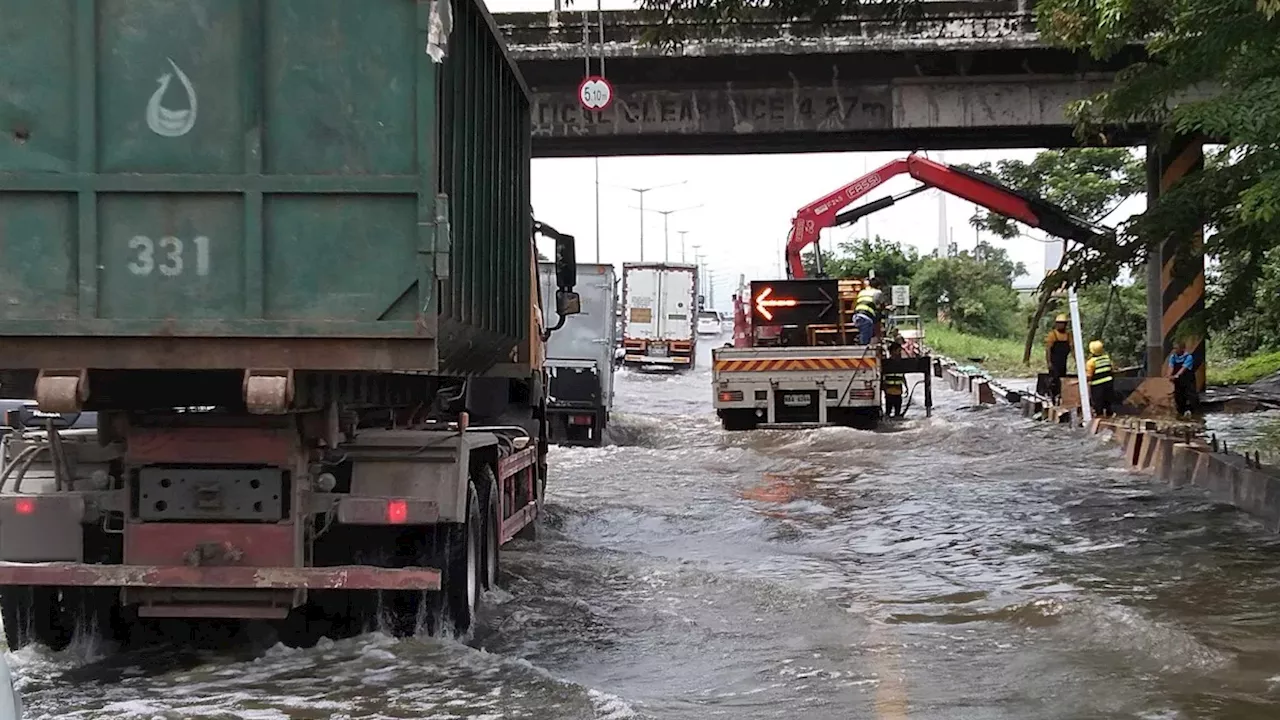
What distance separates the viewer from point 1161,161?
931 inches

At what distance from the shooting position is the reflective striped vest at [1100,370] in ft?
65.0

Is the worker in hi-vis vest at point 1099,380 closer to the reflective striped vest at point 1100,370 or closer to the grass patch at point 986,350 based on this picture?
the reflective striped vest at point 1100,370

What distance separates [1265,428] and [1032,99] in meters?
6.30

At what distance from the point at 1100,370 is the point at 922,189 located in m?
6.10

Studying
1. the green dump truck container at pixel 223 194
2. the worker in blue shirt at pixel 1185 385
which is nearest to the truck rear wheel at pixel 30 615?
the green dump truck container at pixel 223 194

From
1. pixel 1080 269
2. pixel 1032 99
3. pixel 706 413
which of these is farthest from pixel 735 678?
pixel 706 413

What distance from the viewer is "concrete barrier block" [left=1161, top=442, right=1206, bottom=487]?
14055 millimetres

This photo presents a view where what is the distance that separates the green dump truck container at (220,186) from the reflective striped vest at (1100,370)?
1562cm

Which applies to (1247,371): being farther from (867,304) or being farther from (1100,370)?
(1100,370)

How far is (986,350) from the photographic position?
48.9 meters

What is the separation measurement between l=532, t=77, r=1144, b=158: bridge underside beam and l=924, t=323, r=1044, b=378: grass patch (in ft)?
48.0

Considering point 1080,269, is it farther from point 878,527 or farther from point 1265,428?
point 1265,428

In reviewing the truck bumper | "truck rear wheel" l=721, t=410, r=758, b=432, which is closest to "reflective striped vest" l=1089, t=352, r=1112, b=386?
"truck rear wheel" l=721, t=410, r=758, b=432

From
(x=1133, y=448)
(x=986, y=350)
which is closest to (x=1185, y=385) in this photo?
(x=1133, y=448)
